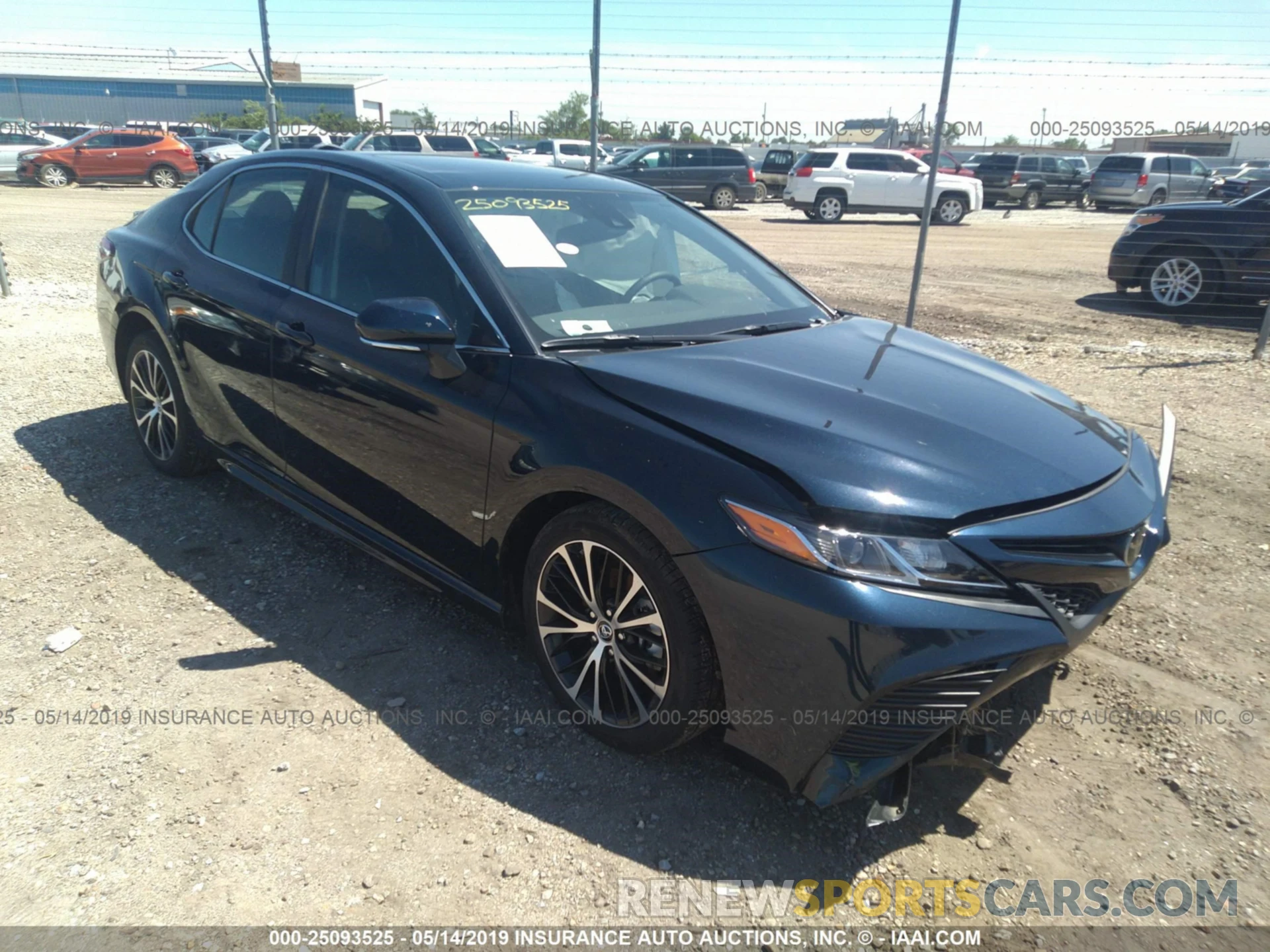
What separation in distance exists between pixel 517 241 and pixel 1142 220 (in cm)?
902

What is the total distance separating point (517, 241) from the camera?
3.19 m

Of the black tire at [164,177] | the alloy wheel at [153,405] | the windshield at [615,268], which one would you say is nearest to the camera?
the windshield at [615,268]

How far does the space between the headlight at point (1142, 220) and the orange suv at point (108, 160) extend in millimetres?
23087

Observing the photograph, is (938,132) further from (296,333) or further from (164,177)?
(164,177)

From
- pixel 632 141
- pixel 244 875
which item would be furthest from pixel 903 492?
pixel 632 141

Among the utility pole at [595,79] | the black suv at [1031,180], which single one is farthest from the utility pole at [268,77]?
the black suv at [1031,180]

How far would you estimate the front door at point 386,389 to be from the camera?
9.61ft

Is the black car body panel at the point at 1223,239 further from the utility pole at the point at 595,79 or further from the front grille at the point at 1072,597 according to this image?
the front grille at the point at 1072,597

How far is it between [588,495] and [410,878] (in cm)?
113

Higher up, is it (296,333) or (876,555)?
(296,333)

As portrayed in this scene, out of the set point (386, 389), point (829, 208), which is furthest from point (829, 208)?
point (386, 389)

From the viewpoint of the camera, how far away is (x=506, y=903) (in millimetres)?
2270

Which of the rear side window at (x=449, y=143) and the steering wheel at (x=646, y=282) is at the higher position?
the rear side window at (x=449, y=143)

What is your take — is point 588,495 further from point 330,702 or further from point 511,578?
point 330,702
